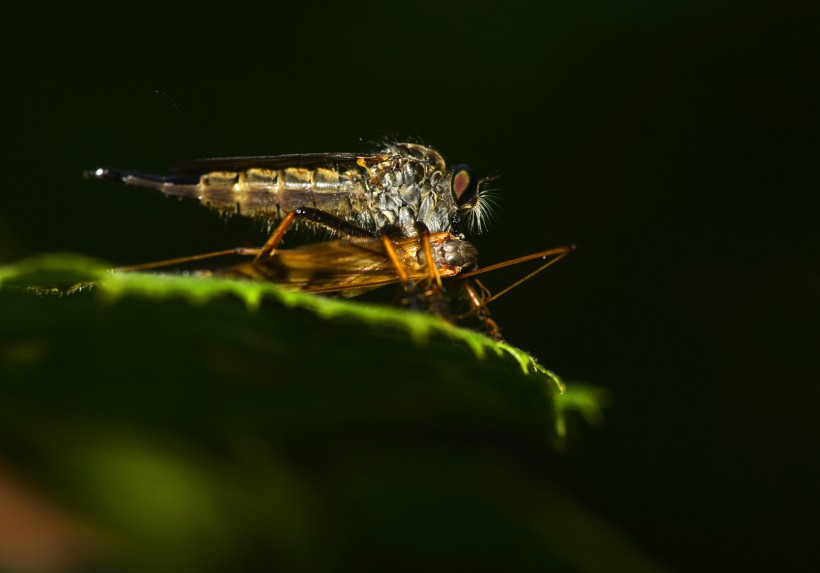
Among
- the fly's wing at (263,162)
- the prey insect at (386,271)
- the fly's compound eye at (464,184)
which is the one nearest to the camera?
the prey insect at (386,271)

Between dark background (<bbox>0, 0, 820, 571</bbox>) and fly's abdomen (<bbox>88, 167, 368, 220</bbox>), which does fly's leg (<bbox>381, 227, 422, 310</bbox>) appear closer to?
fly's abdomen (<bbox>88, 167, 368, 220</bbox>)

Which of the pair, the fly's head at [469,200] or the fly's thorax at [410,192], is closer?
the fly's head at [469,200]

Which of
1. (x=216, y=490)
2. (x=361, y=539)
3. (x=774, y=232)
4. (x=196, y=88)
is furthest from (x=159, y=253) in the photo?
(x=774, y=232)

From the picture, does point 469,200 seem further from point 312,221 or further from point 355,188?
point 312,221

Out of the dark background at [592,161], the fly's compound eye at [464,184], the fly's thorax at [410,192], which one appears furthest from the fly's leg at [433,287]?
the dark background at [592,161]

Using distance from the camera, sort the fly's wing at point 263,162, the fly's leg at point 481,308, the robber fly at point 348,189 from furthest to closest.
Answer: the robber fly at point 348,189 < the fly's wing at point 263,162 < the fly's leg at point 481,308

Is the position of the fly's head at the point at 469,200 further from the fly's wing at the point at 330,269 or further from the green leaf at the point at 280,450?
the green leaf at the point at 280,450

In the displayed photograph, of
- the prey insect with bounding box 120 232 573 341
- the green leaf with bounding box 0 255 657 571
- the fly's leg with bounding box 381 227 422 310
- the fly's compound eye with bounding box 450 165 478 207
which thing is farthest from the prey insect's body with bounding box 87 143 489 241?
the green leaf with bounding box 0 255 657 571

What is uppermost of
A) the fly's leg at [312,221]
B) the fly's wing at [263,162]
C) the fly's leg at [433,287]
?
the fly's wing at [263,162]
